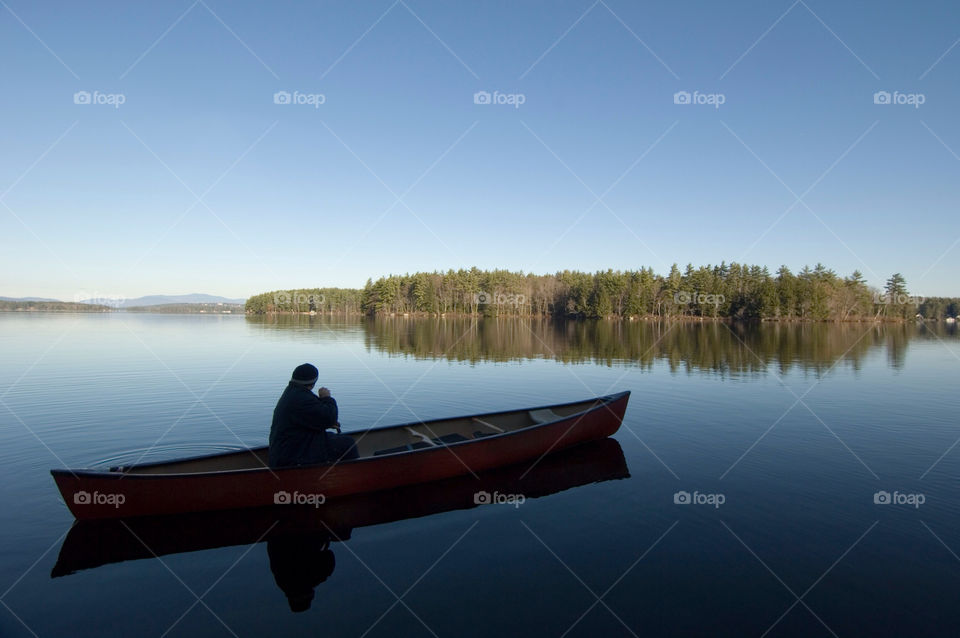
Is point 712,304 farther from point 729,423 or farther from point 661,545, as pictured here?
point 661,545

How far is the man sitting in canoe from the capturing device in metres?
7.96

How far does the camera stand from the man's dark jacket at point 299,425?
7.96m

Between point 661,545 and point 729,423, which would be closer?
point 661,545

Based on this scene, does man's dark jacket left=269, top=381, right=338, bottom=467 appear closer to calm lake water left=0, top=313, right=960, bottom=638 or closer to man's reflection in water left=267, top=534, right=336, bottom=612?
calm lake water left=0, top=313, right=960, bottom=638

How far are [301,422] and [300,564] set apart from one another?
2.15 metres

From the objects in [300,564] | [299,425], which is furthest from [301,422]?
[300,564]

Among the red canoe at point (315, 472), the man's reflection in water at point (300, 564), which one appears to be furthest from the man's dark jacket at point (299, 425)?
the man's reflection in water at point (300, 564)

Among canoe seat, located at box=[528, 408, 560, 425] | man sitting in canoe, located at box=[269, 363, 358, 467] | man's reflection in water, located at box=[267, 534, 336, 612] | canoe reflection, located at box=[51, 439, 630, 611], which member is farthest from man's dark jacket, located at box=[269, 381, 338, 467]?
canoe seat, located at box=[528, 408, 560, 425]

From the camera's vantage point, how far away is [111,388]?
18328 millimetres

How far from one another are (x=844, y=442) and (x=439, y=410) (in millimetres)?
10526

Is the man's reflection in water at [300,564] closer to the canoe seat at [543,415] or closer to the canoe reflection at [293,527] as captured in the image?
the canoe reflection at [293,527]

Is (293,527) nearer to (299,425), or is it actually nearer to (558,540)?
(299,425)

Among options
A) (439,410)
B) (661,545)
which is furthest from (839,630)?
(439,410)

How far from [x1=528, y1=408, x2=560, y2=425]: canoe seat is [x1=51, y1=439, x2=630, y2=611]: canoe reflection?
2.13 m
